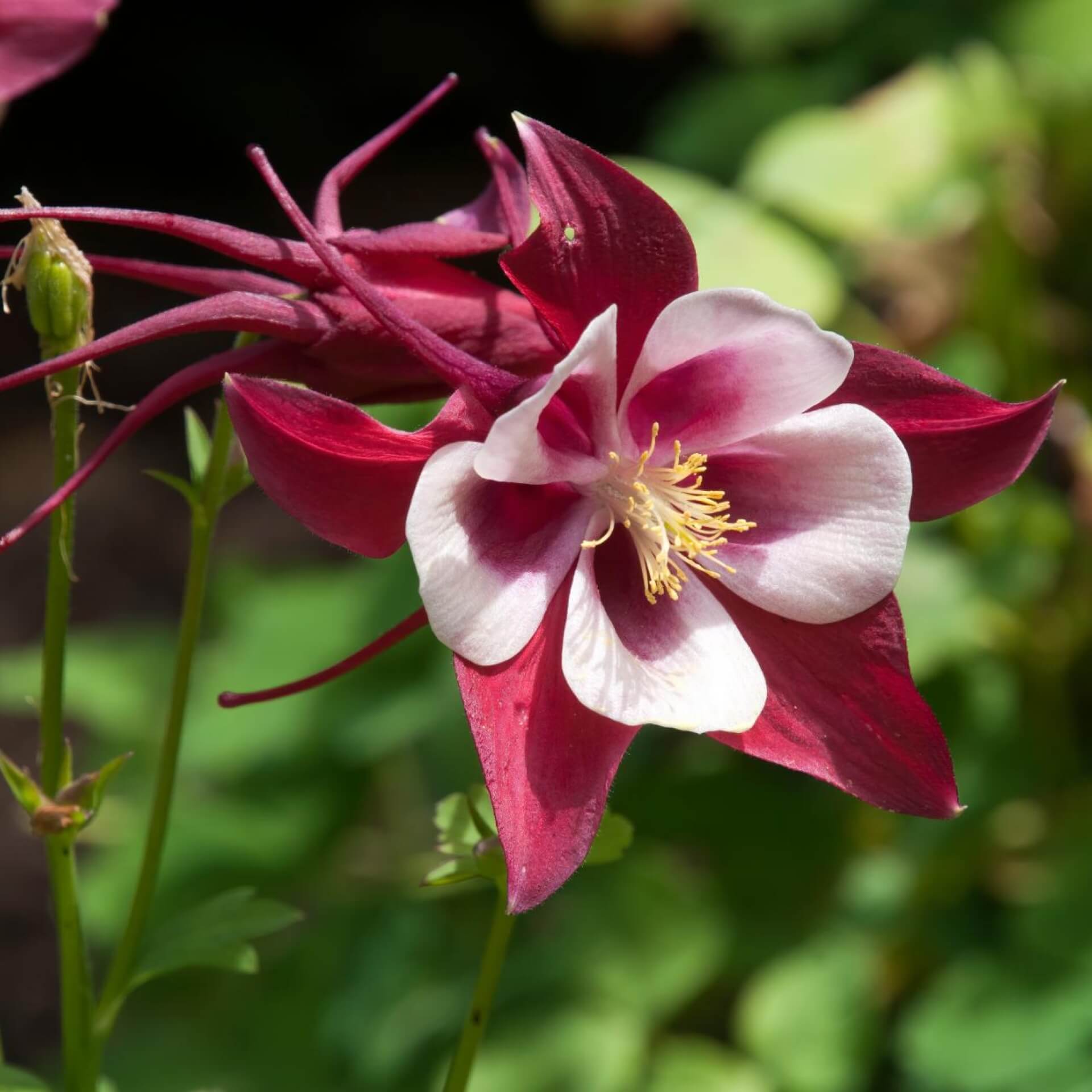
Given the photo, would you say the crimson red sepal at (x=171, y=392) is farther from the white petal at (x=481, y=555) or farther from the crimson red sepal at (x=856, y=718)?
the crimson red sepal at (x=856, y=718)

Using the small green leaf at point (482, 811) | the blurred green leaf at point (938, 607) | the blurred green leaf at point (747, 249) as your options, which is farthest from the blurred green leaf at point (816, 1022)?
the small green leaf at point (482, 811)

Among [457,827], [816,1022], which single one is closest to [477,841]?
[457,827]

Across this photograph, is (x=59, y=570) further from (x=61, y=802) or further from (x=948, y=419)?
(x=948, y=419)

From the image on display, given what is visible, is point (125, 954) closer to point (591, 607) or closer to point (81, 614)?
point (591, 607)

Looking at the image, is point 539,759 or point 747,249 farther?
point 747,249

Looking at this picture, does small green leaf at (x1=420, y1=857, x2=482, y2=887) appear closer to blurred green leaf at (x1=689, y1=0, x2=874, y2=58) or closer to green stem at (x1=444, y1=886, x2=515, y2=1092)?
green stem at (x1=444, y1=886, x2=515, y2=1092)

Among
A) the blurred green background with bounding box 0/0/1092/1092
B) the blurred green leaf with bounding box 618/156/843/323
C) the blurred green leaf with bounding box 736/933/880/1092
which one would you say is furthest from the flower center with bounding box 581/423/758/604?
the blurred green leaf with bounding box 736/933/880/1092

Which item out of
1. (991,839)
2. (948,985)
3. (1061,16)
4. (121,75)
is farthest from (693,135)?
(121,75)

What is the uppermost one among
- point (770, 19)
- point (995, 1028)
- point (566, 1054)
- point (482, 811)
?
point (482, 811)
